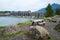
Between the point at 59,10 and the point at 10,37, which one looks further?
the point at 59,10

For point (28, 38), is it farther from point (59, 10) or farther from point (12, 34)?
point (59, 10)

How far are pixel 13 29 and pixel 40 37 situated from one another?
354 centimetres

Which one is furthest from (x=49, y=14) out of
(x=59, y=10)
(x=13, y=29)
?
(x=13, y=29)

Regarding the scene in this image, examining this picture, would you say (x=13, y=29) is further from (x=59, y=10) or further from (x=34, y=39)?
(x=59, y=10)

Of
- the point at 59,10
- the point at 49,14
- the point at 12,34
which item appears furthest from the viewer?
the point at 59,10

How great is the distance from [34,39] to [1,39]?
2963 millimetres

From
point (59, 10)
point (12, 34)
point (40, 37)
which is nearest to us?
point (40, 37)

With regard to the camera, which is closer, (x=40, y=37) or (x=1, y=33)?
(x=40, y=37)

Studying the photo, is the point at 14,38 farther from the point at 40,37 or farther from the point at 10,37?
the point at 40,37

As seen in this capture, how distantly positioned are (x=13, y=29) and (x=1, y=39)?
2.28m

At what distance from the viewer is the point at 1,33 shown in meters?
18.1

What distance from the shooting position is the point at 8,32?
58.6 feet

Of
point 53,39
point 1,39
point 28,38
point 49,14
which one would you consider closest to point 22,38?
point 28,38

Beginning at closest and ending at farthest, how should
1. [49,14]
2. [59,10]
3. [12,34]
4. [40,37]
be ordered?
1. [40,37]
2. [12,34]
3. [49,14]
4. [59,10]
